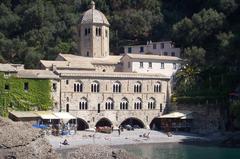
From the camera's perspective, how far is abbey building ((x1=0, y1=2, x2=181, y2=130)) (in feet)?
196

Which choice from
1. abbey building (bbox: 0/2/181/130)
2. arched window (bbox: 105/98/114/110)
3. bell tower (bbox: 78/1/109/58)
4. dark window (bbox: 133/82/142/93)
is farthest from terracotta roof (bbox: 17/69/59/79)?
bell tower (bbox: 78/1/109/58)

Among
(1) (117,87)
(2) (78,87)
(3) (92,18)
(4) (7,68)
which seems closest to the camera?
(4) (7,68)

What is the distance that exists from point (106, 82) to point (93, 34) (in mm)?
9541

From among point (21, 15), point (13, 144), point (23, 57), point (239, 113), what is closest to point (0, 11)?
point (21, 15)

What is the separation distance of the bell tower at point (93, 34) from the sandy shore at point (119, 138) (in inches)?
513

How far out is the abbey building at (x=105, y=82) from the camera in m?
59.7

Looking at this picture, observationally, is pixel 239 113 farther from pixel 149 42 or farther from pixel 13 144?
pixel 13 144

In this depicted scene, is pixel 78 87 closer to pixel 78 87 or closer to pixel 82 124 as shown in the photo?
pixel 78 87

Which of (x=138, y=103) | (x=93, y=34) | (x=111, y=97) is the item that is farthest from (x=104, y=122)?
(x=93, y=34)

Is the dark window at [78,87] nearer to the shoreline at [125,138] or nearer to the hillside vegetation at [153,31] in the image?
the shoreline at [125,138]

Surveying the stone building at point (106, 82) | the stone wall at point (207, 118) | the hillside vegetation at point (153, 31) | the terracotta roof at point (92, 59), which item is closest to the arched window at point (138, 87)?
the stone building at point (106, 82)

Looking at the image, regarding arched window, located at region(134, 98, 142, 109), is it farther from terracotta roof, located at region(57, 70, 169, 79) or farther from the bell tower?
the bell tower

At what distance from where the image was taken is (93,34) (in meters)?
68.8

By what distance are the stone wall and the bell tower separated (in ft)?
45.5
